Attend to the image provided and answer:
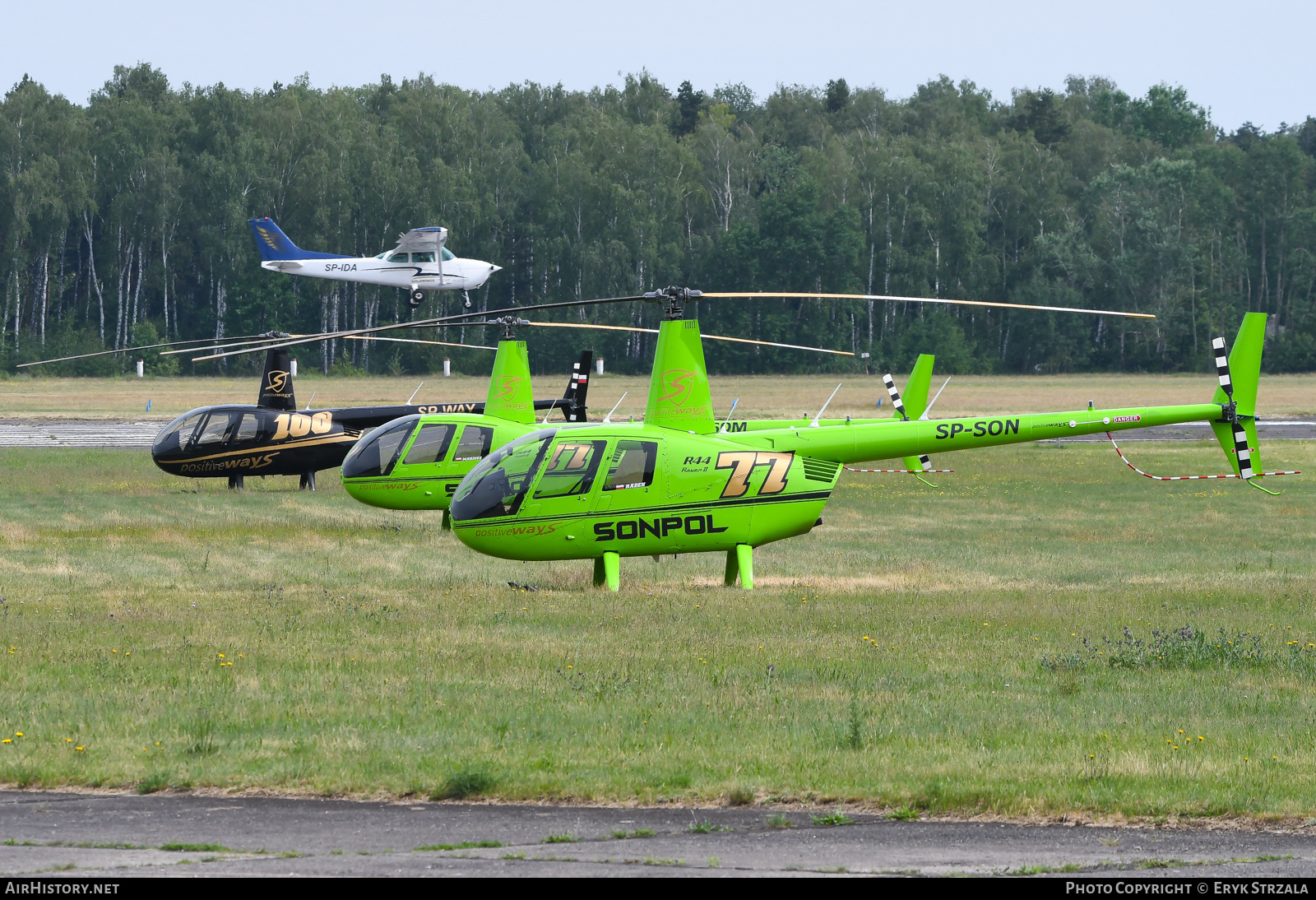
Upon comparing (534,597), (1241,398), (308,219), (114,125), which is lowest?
(534,597)

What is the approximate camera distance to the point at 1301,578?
19.1m

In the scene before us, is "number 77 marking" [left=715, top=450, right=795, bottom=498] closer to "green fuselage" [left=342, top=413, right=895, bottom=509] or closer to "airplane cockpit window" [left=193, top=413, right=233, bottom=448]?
"green fuselage" [left=342, top=413, right=895, bottom=509]

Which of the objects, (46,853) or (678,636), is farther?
(678,636)

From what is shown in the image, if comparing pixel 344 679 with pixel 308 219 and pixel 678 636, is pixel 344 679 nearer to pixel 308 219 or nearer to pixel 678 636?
pixel 678 636

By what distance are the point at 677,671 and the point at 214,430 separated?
1964 centimetres

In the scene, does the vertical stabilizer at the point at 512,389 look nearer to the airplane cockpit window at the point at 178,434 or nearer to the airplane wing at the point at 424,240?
the airplane cockpit window at the point at 178,434

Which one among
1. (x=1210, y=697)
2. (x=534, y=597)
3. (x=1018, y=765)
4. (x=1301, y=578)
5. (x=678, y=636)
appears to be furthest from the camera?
(x=1301, y=578)

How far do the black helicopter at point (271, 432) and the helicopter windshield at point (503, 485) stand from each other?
462 inches

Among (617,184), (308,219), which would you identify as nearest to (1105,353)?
(617,184)

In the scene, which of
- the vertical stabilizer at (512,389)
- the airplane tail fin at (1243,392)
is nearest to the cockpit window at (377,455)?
the vertical stabilizer at (512,389)

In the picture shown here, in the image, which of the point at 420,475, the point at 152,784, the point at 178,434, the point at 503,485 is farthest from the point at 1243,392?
the point at 178,434

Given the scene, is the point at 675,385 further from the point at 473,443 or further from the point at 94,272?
the point at 94,272

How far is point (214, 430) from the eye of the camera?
3000cm

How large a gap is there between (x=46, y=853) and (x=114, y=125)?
9036 centimetres
